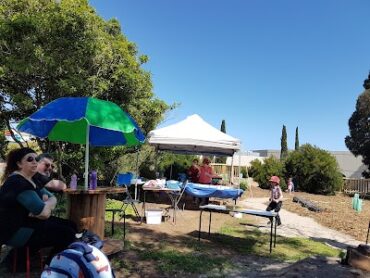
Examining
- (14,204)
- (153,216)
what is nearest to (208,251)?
(153,216)

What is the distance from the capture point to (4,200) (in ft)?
12.8

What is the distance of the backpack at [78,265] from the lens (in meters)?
3.47

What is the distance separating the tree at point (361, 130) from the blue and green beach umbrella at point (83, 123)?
27.0 metres

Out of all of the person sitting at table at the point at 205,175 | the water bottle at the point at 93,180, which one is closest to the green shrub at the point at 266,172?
the person sitting at table at the point at 205,175

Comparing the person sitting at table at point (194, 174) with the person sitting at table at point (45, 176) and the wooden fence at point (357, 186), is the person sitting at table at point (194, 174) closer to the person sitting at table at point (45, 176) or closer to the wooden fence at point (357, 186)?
the person sitting at table at point (45, 176)

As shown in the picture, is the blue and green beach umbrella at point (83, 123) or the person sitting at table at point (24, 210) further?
the blue and green beach umbrella at point (83, 123)

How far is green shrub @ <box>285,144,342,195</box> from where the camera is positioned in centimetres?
2420

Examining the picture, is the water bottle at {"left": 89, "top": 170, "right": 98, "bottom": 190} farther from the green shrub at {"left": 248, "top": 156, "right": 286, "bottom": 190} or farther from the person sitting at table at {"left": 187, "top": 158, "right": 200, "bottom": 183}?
the green shrub at {"left": 248, "top": 156, "right": 286, "bottom": 190}

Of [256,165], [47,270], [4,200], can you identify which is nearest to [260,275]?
[47,270]

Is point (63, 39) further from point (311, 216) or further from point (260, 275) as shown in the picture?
point (311, 216)

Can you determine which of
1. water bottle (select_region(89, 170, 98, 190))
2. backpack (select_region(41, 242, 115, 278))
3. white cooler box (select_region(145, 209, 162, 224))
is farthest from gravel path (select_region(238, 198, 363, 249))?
backpack (select_region(41, 242, 115, 278))

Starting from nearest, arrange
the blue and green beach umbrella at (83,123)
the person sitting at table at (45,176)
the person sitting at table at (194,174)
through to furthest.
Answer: the person sitting at table at (45,176) → the blue and green beach umbrella at (83,123) → the person sitting at table at (194,174)

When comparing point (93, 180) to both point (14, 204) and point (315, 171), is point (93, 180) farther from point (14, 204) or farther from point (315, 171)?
point (315, 171)

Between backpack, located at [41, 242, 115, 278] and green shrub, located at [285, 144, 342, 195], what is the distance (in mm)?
22189
